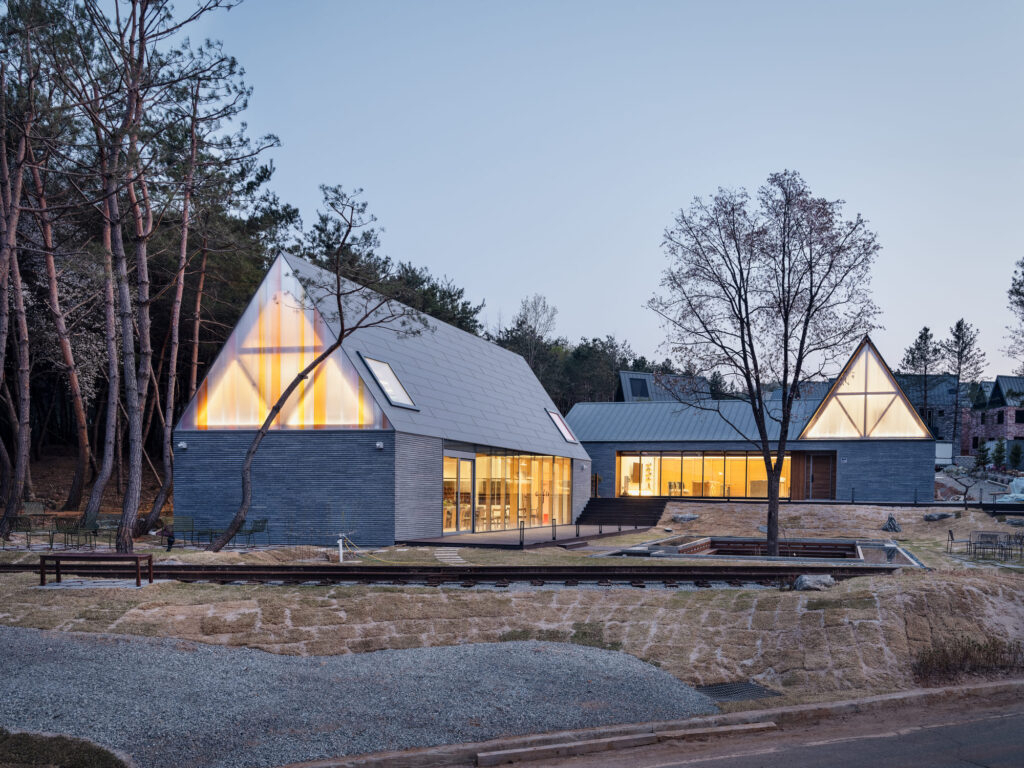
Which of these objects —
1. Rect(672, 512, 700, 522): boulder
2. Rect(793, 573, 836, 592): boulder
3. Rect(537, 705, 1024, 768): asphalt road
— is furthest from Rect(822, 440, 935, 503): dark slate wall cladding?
Rect(537, 705, 1024, 768): asphalt road

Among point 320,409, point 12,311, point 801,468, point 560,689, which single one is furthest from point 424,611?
point 801,468

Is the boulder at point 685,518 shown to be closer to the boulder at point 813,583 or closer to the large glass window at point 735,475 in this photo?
the large glass window at point 735,475

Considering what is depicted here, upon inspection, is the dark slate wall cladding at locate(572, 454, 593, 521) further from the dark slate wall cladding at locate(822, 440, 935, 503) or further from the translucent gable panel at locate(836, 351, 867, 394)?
the translucent gable panel at locate(836, 351, 867, 394)

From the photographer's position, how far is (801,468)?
43188mm

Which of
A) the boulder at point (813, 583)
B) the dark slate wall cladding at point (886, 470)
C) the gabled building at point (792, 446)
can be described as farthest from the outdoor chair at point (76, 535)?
the dark slate wall cladding at point (886, 470)

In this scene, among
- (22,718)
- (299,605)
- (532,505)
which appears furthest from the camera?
(532,505)

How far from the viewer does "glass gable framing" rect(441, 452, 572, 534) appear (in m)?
28.1

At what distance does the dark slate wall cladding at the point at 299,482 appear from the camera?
24469 millimetres

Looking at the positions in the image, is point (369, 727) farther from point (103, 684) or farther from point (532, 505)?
point (532, 505)

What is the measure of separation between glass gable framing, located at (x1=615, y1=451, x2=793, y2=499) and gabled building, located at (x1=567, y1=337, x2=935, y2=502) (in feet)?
0.17

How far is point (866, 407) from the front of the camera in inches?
1555

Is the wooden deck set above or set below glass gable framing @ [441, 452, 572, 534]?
below

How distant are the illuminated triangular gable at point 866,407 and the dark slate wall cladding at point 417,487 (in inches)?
833

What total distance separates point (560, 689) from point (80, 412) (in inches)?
1055
